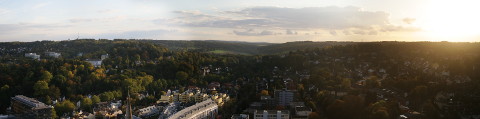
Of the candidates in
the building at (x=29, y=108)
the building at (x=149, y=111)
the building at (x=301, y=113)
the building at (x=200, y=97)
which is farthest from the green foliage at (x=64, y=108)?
the building at (x=301, y=113)

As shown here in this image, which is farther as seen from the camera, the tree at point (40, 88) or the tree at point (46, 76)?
the tree at point (46, 76)

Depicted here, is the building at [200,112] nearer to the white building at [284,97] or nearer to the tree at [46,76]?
the white building at [284,97]

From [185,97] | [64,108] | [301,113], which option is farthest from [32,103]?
[301,113]

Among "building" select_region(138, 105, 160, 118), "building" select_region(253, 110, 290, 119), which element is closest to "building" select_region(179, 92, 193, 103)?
"building" select_region(138, 105, 160, 118)

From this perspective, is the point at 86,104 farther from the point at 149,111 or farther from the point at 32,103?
the point at 149,111

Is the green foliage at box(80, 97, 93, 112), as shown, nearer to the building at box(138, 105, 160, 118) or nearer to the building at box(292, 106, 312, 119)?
the building at box(138, 105, 160, 118)

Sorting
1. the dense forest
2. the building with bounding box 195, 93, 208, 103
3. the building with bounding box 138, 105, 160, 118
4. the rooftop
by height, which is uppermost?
the dense forest

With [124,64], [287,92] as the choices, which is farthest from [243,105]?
[124,64]
